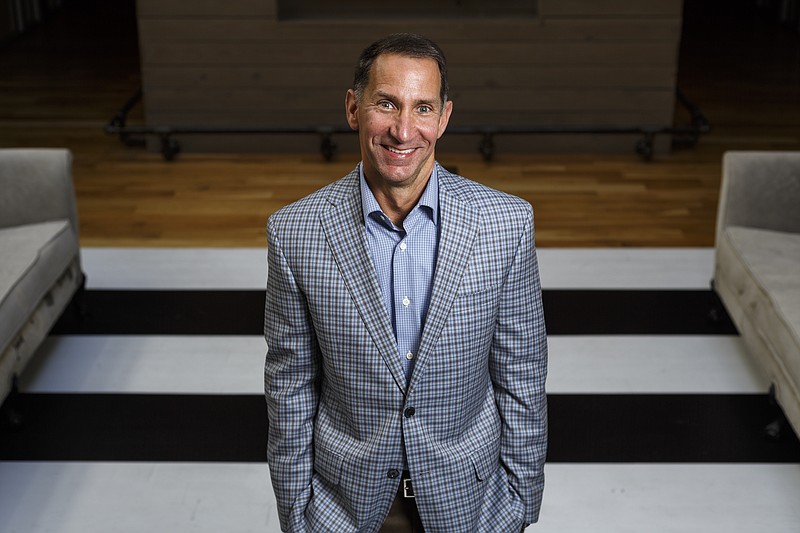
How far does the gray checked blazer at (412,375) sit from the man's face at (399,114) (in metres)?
0.15

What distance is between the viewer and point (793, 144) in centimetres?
591

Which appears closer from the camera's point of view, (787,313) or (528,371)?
(528,371)

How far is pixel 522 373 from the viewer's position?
1727mm

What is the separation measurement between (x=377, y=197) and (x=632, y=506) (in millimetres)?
1623

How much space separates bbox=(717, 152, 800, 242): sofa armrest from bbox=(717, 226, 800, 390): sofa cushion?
2.2 inches

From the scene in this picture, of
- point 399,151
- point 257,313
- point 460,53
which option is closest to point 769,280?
point 257,313

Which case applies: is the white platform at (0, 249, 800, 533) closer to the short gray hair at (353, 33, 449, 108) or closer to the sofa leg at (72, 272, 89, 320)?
the sofa leg at (72, 272, 89, 320)

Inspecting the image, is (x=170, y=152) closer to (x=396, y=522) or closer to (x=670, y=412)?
(x=670, y=412)

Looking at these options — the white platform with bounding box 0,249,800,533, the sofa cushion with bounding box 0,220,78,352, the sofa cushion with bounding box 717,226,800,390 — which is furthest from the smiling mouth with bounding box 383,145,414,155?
the sofa cushion with bounding box 0,220,78,352

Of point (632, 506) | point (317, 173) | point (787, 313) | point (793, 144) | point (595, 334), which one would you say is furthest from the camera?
point (793, 144)

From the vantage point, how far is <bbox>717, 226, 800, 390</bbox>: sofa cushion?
120 inches

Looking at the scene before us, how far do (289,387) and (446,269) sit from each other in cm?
35

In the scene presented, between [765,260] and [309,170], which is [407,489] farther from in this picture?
[309,170]

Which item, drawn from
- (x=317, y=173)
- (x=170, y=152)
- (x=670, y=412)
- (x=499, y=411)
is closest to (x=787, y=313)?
(x=670, y=412)
